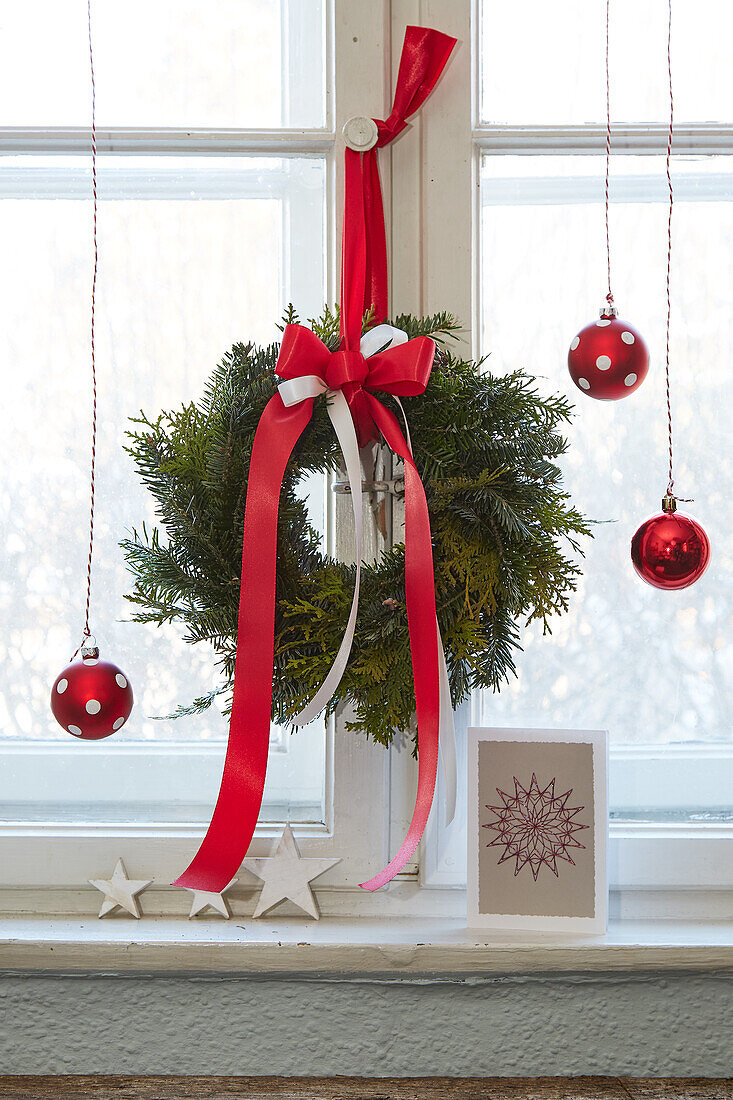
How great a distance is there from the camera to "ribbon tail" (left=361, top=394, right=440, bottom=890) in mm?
863

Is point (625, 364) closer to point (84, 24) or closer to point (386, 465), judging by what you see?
point (386, 465)

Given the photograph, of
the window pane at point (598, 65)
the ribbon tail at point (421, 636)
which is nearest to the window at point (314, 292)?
the window pane at point (598, 65)

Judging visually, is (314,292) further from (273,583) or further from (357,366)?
(273,583)

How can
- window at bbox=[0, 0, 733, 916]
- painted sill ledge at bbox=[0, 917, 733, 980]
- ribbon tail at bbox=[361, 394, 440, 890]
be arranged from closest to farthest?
ribbon tail at bbox=[361, 394, 440, 890]
painted sill ledge at bbox=[0, 917, 733, 980]
window at bbox=[0, 0, 733, 916]

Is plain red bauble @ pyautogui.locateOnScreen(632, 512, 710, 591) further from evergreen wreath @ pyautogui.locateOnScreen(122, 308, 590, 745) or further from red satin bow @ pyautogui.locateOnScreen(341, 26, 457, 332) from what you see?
red satin bow @ pyautogui.locateOnScreen(341, 26, 457, 332)

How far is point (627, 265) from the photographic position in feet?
3.71

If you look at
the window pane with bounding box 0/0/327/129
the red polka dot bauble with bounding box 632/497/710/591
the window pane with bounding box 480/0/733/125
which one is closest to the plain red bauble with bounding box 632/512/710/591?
the red polka dot bauble with bounding box 632/497/710/591

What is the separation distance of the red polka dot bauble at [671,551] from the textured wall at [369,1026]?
1.42ft

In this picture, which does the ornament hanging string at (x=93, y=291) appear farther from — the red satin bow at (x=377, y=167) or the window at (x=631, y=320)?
the window at (x=631, y=320)

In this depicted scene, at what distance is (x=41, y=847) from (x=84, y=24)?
38.7 inches

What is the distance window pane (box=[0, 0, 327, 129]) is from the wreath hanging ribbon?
0.40 m

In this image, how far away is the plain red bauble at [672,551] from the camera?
94 cm

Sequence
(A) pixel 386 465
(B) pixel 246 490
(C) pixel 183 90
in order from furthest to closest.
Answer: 1. (C) pixel 183 90
2. (A) pixel 386 465
3. (B) pixel 246 490

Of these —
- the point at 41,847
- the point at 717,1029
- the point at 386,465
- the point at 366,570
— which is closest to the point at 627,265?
the point at 386,465
